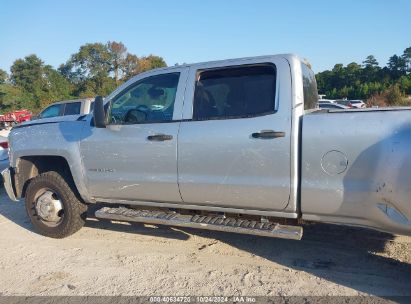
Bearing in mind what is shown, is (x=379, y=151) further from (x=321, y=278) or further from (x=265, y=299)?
(x=265, y=299)

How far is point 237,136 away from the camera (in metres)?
3.99

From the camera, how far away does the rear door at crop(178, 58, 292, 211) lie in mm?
3861

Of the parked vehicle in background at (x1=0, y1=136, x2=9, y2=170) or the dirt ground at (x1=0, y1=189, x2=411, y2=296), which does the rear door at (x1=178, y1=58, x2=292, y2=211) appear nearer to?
the dirt ground at (x1=0, y1=189, x2=411, y2=296)

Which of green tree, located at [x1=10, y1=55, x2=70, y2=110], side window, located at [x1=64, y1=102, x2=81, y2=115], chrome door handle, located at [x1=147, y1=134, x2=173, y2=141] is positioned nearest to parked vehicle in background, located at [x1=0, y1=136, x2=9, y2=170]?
side window, located at [x1=64, y1=102, x2=81, y2=115]

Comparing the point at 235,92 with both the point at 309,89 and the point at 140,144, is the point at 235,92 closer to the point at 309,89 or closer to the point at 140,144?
the point at 309,89

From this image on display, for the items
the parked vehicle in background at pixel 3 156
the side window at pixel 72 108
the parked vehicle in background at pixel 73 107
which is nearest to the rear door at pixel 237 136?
the parked vehicle in background at pixel 3 156

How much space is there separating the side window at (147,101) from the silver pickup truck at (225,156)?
0.01 m

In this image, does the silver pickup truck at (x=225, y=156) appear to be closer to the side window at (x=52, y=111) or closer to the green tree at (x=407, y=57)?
the side window at (x=52, y=111)

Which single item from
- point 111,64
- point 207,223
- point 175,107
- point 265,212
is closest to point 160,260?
point 207,223

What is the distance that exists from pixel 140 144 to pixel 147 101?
1.70ft

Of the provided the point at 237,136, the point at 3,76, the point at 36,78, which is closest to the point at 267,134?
the point at 237,136

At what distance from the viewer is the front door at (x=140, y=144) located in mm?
4410

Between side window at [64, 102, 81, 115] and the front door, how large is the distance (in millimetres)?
8672

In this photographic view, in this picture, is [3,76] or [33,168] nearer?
[33,168]
